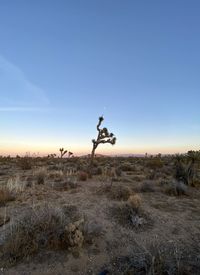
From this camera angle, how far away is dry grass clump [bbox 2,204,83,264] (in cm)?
453

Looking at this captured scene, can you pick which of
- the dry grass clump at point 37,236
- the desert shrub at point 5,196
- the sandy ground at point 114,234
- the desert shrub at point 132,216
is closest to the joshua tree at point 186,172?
the sandy ground at point 114,234

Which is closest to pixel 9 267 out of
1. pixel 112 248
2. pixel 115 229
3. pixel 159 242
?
pixel 112 248

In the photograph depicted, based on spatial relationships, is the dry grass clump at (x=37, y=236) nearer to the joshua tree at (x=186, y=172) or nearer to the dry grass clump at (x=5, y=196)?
the dry grass clump at (x=5, y=196)

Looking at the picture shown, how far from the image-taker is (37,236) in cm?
479

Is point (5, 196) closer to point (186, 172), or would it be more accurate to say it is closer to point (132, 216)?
point (132, 216)

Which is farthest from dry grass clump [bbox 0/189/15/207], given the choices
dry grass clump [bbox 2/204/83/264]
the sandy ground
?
dry grass clump [bbox 2/204/83/264]

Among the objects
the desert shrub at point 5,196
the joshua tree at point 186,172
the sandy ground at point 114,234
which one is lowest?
the sandy ground at point 114,234

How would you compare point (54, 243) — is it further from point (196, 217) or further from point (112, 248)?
point (196, 217)

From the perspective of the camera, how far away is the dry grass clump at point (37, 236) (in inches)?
178

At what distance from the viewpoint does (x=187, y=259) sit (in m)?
4.45

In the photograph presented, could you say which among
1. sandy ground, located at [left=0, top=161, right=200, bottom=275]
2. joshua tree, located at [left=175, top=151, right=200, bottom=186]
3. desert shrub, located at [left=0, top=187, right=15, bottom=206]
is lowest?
sandy ground, located at [left=0, top=161, right=200, bottom=275]

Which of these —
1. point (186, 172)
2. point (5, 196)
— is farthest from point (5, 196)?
point (186, 172)

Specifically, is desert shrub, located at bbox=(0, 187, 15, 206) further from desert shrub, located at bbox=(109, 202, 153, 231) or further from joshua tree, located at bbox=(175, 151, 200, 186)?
joshua tree, located at bbox=(175, 151, 200, 186)

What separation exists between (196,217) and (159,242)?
7.14ft
